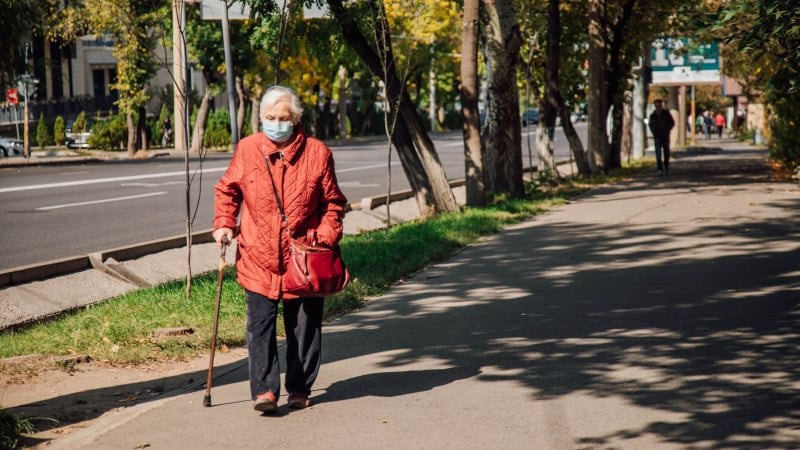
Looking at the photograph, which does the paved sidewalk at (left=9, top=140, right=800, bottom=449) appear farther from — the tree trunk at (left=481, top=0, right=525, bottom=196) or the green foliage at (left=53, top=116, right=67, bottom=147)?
the green foliage at (left=53, top=116, right=67, bottom=147)

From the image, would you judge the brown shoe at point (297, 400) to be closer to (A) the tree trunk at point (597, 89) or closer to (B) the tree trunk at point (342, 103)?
(A) the tree trunk at point (597, 89)

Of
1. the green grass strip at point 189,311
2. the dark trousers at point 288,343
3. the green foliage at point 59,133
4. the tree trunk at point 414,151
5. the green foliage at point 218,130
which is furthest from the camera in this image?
the green foliage at point 59,133

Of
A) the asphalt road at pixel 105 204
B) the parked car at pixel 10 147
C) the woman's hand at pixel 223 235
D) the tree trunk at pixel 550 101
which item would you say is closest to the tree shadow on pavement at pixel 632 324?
the woman's hand at pixel 223 235

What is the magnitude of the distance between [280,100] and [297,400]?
5.33 feet

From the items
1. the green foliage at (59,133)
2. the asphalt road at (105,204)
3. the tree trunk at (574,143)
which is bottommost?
the asphalt road at (105,204)

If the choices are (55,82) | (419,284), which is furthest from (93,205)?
(55,82)

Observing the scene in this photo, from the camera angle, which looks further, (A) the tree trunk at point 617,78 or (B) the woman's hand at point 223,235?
(A) the tree trunk at point 617,78

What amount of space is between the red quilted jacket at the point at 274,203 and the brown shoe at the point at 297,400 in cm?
60

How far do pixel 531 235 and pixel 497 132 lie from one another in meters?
4.47

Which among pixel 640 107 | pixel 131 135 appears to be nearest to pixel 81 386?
pixel 640 107

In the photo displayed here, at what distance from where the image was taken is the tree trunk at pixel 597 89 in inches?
1030

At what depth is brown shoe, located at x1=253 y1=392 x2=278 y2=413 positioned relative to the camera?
18.7ft

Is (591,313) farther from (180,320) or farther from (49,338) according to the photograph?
(49,338)

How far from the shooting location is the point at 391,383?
649 cm
